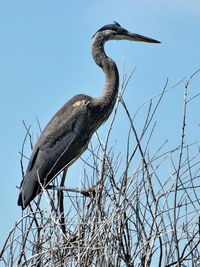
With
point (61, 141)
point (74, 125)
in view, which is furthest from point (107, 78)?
point (61, 141)

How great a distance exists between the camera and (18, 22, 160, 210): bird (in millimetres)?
6480

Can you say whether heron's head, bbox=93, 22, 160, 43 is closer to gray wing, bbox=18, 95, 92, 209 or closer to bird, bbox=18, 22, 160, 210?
bird, bbox=18, 22, 160, 210

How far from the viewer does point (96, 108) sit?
6969 millimetres

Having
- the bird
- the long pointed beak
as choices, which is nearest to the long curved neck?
the bird

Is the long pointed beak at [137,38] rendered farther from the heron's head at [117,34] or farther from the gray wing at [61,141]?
the gray wing at [61,141]

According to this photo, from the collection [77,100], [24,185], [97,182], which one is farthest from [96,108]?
[97,182]

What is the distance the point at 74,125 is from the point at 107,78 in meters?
0.59

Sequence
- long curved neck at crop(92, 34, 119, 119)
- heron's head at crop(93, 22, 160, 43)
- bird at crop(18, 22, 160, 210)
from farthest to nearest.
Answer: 1. heron's head at crop(93, 22, 160, 43)
2. long curved neck at crop(92, 34, 119, 119)
3. bird at crop(18, 22, 160, 210)

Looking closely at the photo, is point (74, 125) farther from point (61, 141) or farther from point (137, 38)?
point (137, 38)

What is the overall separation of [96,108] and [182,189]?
3132 mm

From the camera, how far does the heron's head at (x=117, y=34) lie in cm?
719

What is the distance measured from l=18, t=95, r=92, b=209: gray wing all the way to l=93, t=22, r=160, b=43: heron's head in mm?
675

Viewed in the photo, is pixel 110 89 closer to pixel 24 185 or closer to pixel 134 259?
pixel 24 185

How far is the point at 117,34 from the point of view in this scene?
7.23 m
